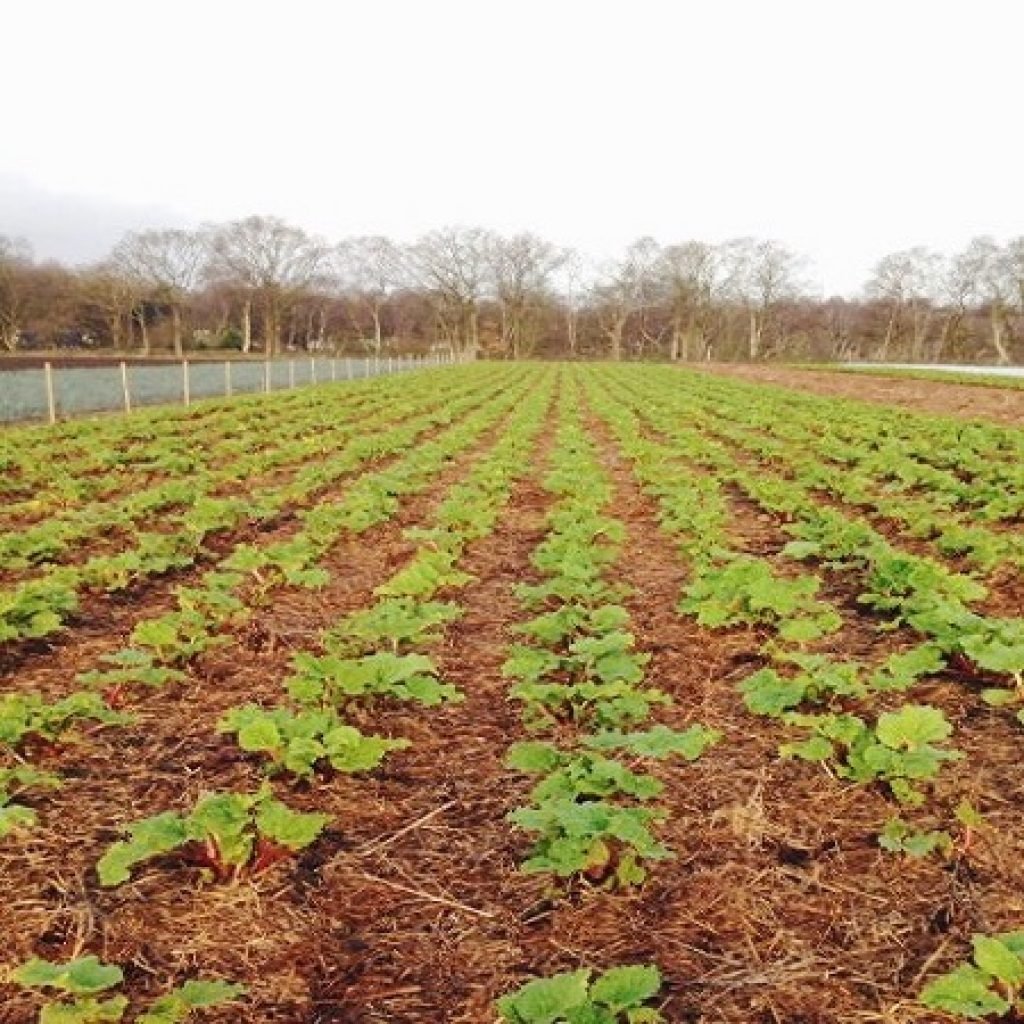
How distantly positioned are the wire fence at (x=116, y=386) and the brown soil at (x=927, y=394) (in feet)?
70.2

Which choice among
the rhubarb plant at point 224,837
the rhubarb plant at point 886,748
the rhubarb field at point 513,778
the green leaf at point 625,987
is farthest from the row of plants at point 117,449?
the green leaf at point 625,987

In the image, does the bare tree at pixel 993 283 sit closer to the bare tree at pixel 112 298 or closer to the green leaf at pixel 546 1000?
the bare tree at pixel 112 298

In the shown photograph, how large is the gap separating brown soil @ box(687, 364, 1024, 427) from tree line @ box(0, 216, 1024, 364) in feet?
187

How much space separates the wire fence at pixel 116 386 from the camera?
69.8 ft

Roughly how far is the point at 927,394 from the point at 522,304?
77326mm

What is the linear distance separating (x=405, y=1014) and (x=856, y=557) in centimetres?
605

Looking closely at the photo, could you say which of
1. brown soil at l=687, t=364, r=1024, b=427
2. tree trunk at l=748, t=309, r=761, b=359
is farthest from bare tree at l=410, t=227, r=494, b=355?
brown soil at l=687, t=364, r=1024, b=427

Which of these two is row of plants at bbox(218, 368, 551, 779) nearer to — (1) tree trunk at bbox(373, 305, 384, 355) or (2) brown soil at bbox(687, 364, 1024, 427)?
(2) brown soil at bbox(687, 364, 1024, 427)

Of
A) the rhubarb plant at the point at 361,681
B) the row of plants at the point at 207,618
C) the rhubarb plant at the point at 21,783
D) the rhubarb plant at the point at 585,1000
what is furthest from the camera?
the rhubarb plant at the point at 361,681

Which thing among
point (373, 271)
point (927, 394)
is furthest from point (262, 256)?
point (927, 394)

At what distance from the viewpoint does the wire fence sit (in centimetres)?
2128

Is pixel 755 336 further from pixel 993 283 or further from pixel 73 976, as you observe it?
pixel 73 976

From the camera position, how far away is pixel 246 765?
164 inches

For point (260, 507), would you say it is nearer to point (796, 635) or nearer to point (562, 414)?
point (796, 635)
